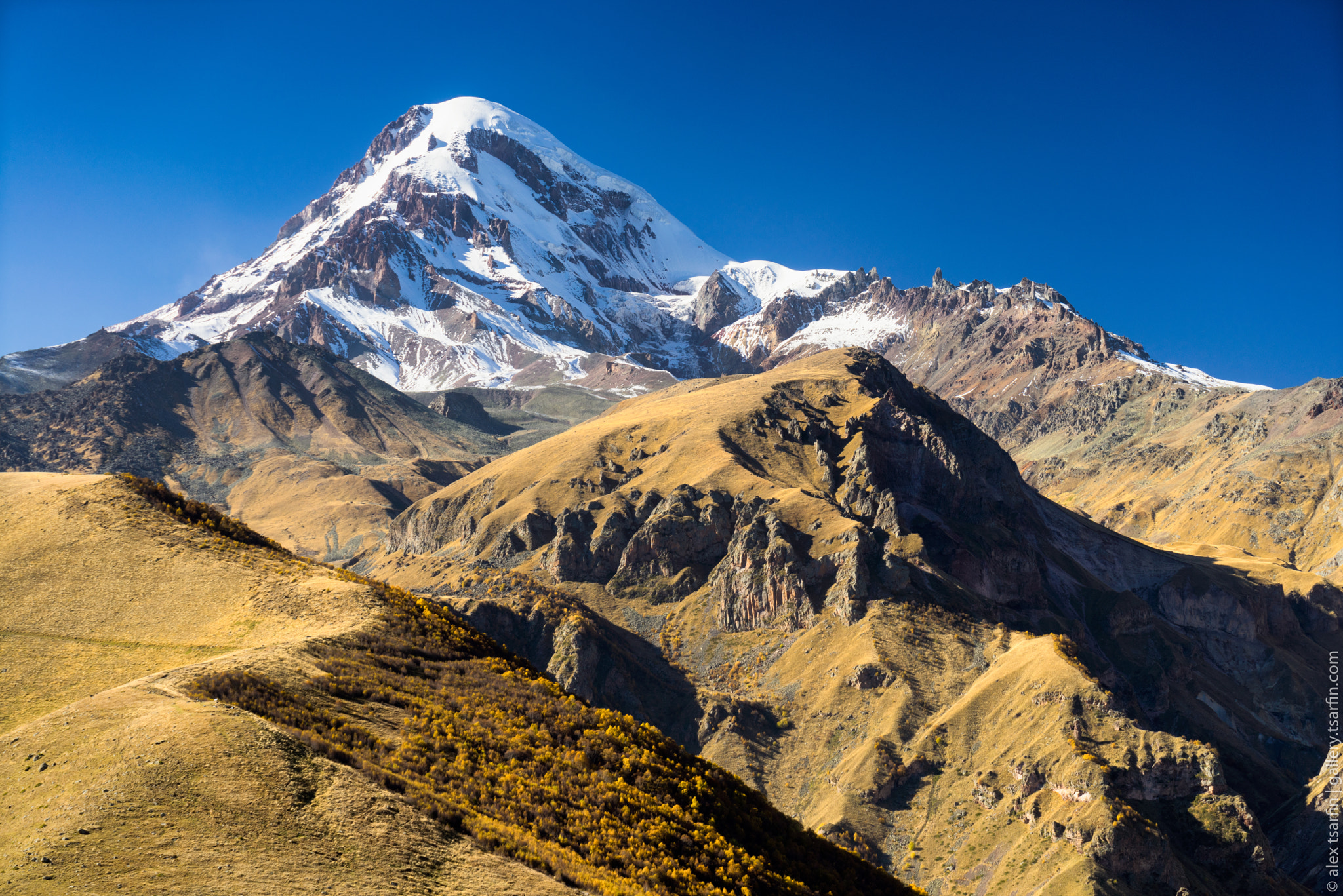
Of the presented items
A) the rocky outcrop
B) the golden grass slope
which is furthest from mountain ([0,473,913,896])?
the rocky outcrop

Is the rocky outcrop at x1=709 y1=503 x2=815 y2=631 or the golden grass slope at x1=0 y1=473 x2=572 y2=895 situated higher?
the rocky outcrop at x1=709 y1=503 x2=815 y2=631

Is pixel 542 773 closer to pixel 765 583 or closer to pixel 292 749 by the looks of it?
pixel 292 749

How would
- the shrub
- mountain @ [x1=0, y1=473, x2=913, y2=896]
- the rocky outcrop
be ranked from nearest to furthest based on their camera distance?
mountain @ [x1=0, y1=473, x2=913, y2=896]
the shrub
the rocky outcrop

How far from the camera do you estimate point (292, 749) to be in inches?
1379

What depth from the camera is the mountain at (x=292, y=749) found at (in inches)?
1197

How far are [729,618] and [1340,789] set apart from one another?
115 m

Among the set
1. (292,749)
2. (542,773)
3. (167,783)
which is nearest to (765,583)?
(542,773)

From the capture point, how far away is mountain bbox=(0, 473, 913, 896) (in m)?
30.4

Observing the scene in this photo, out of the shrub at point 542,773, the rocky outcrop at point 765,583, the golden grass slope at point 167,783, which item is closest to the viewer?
the golden grass slope at point 167,783

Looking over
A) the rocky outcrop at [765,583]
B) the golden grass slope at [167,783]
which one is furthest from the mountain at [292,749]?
the rocky outcrop at [765,583]

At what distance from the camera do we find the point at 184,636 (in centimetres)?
4847

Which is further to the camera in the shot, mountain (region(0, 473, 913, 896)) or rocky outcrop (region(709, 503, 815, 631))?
rocky outcrop (region(709, 503, 815, 631))

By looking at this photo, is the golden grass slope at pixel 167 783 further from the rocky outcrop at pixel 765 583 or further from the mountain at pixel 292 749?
the rocky outcrop at pixel 765 583

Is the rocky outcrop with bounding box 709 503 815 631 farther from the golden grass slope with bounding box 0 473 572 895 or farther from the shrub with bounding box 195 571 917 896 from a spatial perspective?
the golden grass slope with bounding box 0 473 572 895
